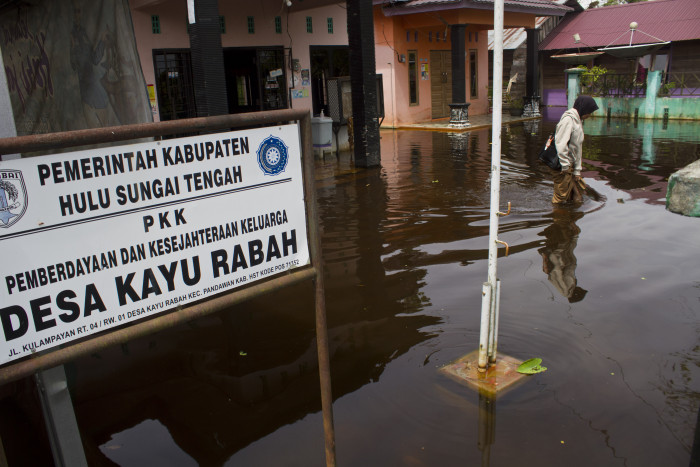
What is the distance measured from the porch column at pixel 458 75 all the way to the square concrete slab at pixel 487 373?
16.1 m

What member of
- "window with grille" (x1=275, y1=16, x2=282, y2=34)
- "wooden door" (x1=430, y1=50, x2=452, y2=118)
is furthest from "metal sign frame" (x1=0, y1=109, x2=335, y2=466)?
"wooden door" (x1=430, y1=50, x2=452, y2=118)

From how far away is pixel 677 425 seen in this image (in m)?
3.58

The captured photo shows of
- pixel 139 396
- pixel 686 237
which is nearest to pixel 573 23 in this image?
pixel 686 237

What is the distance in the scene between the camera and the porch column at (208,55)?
8.95 metres

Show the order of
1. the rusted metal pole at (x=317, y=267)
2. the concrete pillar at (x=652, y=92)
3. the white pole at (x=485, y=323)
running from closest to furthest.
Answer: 1. the rusted metal pole at (x=317, y=267)
2. the white pole at (x=485, y=323)
3. the concrete pillar at (x=652, y=92)

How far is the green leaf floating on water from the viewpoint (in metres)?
4.21

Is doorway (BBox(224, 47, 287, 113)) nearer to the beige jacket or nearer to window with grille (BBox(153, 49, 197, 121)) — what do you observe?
window with grille (BBox(153, 49, 197, 121))

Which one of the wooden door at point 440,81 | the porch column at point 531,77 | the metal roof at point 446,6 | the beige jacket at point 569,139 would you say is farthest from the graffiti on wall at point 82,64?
the porch column at point 531,77

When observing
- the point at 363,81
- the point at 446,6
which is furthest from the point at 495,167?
the point at 446,6

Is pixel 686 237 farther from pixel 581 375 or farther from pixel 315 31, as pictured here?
pixel 315 31

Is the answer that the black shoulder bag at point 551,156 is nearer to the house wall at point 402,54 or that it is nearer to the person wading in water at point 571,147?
the person wading in water at point 571,147

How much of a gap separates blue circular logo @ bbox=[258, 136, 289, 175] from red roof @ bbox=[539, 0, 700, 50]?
25.6 metres

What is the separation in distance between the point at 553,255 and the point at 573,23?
2506 cm

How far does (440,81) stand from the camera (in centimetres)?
2311
